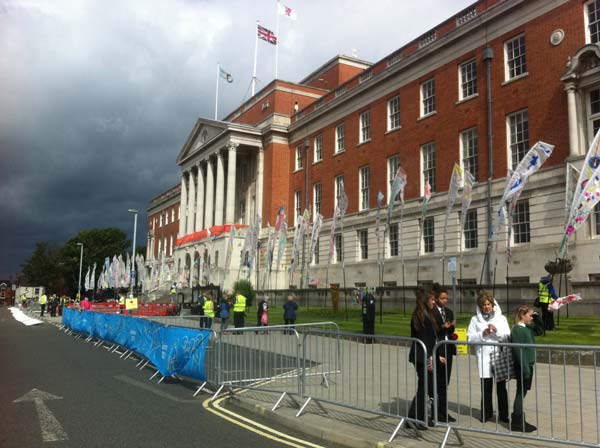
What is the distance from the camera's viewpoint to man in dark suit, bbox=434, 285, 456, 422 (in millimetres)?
6703

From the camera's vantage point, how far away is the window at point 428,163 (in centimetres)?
3316

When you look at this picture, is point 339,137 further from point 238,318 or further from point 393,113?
point 238,318

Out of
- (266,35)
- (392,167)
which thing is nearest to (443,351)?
(392,167)

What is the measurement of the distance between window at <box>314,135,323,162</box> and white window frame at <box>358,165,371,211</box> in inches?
256

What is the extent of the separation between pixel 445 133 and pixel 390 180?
5901mm

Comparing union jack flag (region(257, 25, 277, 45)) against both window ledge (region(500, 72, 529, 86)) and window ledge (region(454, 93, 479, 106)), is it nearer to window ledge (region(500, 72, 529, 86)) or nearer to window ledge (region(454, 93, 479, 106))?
window ledge (region(454, 93, 479, 106))

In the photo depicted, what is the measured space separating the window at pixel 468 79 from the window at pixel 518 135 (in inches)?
140

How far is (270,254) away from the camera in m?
37.8

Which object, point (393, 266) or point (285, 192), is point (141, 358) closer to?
point (393, 266)

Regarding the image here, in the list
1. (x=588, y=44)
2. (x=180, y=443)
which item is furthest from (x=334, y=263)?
(x=180, y=443)

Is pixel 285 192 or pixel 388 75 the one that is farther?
pixel 285 192

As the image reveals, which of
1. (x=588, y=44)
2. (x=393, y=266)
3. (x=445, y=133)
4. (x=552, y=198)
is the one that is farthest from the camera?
(x=393, y=266)

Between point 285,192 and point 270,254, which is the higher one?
point 285,192

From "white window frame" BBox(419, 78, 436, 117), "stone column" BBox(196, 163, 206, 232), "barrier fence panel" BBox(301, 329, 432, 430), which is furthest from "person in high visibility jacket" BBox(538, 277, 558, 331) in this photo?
"stone column" BBox(196, 163, 206, 232)
